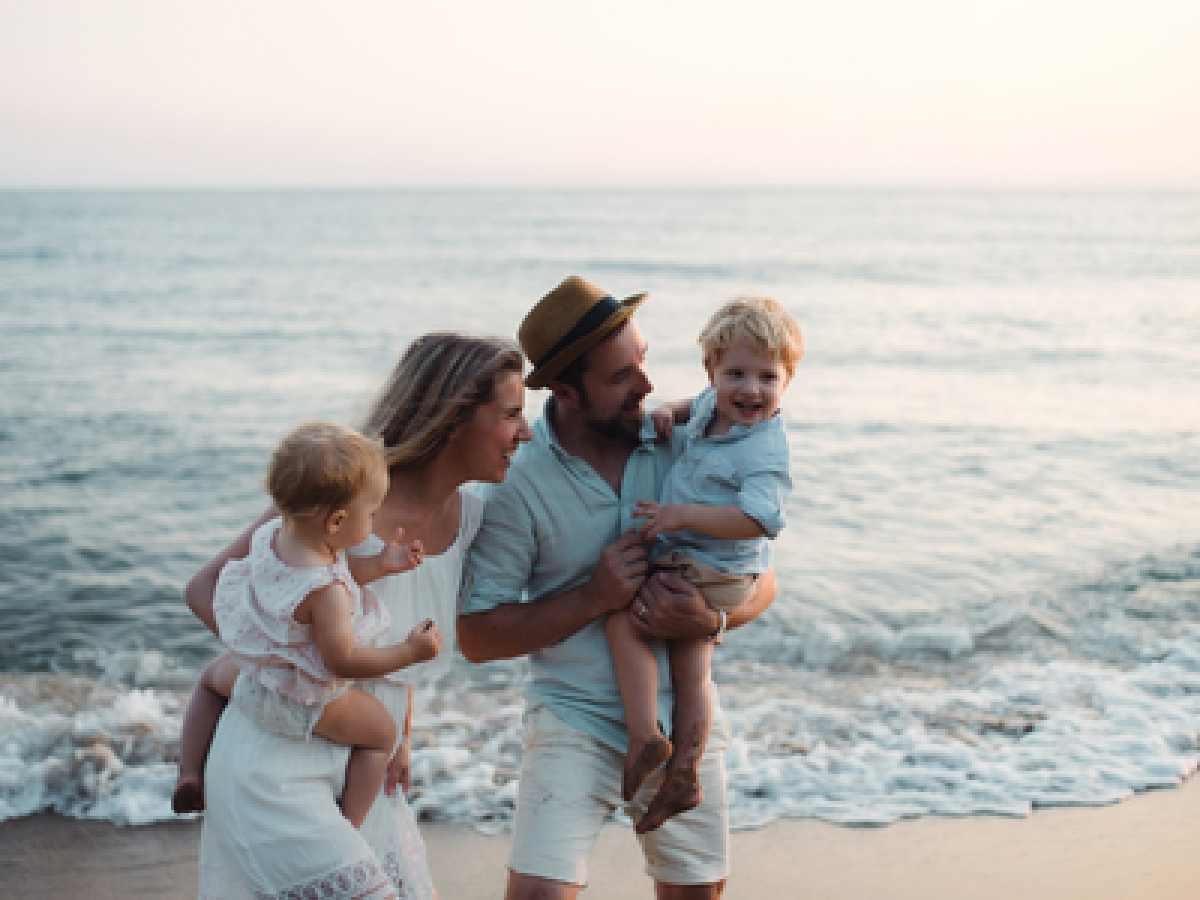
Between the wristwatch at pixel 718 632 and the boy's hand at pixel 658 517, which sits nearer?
the boy's hand at pixel 658 517

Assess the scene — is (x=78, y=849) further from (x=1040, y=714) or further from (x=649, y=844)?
(x=1040, y=714)

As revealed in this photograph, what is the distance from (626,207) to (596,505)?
250 ft

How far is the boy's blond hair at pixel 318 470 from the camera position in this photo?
7.06ft

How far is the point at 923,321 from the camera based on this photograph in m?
25.0

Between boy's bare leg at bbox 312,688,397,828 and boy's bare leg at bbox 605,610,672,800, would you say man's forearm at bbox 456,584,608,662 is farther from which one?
boy's bare leg at bbox 312,688,397,828

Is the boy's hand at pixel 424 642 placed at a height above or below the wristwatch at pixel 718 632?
above

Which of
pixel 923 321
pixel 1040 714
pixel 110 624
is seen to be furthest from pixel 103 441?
pixel 923 321

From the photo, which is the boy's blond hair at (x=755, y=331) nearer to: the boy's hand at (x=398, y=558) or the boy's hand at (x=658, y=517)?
the boy's hand at (x=658, y=517)

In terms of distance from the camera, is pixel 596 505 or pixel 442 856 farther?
pixel 442 856

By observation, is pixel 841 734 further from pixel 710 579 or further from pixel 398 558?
pixel 398 558

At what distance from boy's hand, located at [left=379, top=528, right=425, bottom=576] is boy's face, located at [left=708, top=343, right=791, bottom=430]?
1.09 m

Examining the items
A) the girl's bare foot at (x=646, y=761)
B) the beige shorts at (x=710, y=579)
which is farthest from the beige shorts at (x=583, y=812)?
the beige shorts at (x=710, y=579)

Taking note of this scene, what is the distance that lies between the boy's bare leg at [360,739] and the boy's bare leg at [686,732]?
32.4 inches

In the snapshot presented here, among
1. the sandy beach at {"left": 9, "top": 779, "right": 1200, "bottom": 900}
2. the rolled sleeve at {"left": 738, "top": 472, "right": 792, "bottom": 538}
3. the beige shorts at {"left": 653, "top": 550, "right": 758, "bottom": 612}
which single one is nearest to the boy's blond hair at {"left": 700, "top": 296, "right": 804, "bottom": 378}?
the rolled sleeve at {"left": 738, "top": 472, "right": 792, "bottom": 538}
